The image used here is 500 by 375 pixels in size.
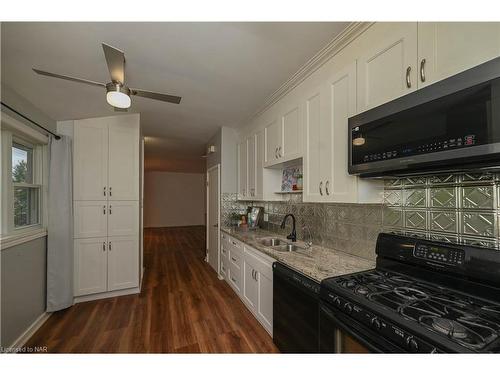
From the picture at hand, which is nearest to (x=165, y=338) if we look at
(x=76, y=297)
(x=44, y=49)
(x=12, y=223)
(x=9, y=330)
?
(x=9, y=330)

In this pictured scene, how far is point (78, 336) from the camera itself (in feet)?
6.81

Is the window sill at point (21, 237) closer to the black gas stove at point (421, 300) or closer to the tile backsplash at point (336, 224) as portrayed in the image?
the black gas stove at point (421, 300)

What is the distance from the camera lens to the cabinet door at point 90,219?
2.77m

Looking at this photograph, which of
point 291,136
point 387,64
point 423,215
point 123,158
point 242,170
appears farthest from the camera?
point 242,170

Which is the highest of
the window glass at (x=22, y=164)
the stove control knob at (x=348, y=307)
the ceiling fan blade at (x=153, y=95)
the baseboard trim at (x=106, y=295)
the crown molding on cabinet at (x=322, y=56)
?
the crown molding on cabinet at (x=322, y=56)

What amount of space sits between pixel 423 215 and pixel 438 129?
2.08ft

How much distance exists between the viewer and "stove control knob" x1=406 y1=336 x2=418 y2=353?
2.48 feet

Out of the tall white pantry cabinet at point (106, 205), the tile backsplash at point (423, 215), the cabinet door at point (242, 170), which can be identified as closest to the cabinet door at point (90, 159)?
the tall white pantry cabinet at point (106, 205)

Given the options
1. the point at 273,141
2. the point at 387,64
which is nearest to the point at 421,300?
the point at 387,64

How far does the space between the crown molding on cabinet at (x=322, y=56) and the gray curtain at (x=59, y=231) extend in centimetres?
261

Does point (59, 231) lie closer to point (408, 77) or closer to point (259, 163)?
point (259, 163)

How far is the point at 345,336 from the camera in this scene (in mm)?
1064

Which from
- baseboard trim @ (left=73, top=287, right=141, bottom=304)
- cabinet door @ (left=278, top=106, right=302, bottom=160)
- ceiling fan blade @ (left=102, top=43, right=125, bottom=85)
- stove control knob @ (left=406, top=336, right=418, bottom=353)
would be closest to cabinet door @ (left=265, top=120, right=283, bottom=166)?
cabinet door @ (left=278, top=106, right=302, bottom=160)
